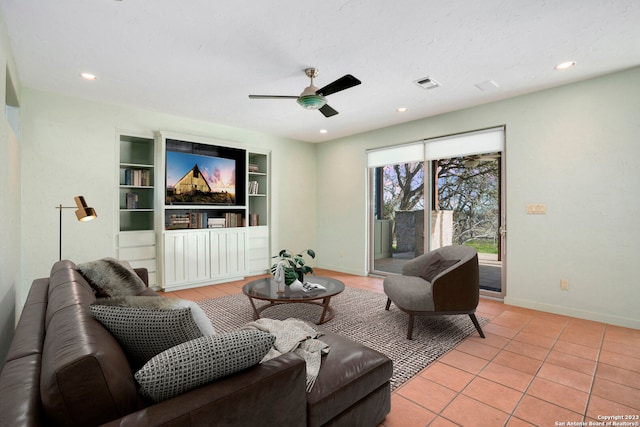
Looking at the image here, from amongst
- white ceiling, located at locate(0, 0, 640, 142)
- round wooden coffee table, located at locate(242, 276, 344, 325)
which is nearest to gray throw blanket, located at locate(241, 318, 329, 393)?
round wooden coffee table, located at locate(242, 276, 344, 325)

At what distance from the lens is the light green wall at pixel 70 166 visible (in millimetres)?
3641

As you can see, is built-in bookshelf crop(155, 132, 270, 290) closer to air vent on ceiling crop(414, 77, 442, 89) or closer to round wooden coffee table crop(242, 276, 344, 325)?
round wooden coffee table crop(242, 276, 344, 325)

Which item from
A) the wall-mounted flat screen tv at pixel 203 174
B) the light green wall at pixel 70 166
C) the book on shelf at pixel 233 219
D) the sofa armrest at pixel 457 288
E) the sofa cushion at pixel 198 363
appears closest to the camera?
A: the sofa cushion at pixel 198 363

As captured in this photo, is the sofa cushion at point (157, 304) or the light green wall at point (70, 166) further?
the light green wall at point (70, 166)

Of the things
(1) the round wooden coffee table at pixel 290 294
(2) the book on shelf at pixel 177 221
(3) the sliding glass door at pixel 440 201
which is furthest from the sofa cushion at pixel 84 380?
(3) the sliding glass door at pixel 440 201

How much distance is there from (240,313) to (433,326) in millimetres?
2057

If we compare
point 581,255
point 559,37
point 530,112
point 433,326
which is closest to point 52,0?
point 559,37

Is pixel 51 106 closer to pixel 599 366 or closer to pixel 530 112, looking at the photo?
pixel 530 112

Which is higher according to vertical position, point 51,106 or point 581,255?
point 51,106

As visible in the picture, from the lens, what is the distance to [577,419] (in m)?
1.78

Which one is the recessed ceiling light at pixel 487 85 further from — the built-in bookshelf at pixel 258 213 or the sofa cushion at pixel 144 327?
the sofa cushion at pixel 144 327

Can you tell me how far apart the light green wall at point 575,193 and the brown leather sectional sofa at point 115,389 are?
3.18 metres

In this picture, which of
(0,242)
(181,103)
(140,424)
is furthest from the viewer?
(181,103)

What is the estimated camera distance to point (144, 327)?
115 centimetres
